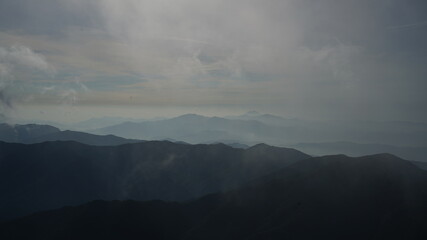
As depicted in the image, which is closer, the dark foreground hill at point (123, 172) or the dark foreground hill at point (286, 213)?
the dark foreground hill at point (286, 213)

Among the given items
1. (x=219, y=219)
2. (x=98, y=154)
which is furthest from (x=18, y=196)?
(x=219, y=219)

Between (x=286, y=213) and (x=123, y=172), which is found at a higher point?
(x=286, y=213)

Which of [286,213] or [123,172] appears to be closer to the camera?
[286,213]

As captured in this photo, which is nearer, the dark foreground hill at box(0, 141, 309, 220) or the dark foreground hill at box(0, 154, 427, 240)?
the dark foreground hill at box(0, 154, 427, 240)
